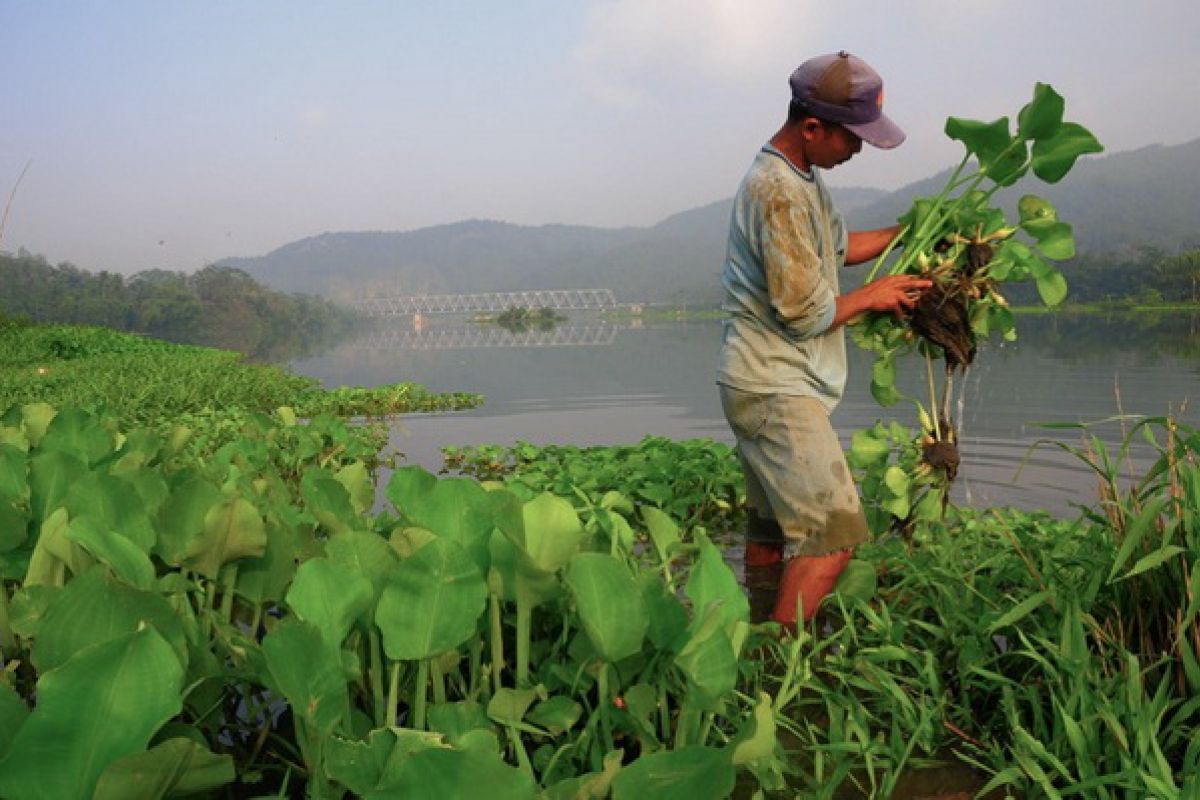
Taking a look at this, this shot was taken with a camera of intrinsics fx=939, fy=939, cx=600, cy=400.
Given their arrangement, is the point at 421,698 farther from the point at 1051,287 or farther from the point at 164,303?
the point at 164,303

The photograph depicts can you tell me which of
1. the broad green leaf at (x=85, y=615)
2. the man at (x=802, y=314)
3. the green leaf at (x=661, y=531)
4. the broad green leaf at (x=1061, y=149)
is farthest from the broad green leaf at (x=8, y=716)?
the broad green leaf at (x=1061, y=149)

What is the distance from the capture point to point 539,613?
2100 millimetres

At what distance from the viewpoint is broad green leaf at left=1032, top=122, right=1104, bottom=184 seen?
331 cm

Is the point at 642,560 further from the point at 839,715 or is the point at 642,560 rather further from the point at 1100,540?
the point at 1100,540

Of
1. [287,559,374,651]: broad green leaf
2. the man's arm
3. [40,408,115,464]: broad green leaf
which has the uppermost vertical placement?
the man's arm

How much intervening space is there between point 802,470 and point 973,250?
1.20 metres

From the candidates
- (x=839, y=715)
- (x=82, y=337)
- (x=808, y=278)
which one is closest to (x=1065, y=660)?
(x=839, y=715)

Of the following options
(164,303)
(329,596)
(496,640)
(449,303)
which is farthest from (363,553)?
(449,303)

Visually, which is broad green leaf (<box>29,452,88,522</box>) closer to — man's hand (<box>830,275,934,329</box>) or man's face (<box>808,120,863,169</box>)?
man's hand (<box>830,275,934,329</box>)

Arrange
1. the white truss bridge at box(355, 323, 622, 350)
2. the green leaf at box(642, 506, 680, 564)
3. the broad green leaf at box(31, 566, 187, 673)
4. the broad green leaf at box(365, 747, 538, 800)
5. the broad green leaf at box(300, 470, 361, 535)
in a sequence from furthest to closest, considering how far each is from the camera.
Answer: the white truss bridge at box(355, 323, 622, 350) → the broad green leaf at box(300, 470, 361, 535) → the green leaf at box(642, 506, 680, 564) → the broad green leaf at box(31, 566, 187, 673) → the broad green leaf at box(365, 747, 538, 800)

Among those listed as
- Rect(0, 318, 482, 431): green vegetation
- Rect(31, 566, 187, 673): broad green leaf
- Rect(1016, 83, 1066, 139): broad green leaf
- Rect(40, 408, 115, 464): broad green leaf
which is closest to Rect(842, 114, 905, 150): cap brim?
Rect(1016, 83, 1066, 139): broad green leaf

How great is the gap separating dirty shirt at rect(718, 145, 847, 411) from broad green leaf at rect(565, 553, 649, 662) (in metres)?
1.59

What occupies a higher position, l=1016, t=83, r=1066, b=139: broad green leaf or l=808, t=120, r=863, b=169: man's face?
l=1016, t=83, r=1066, b=139: broad green leaf

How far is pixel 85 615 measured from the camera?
1.38 meters
